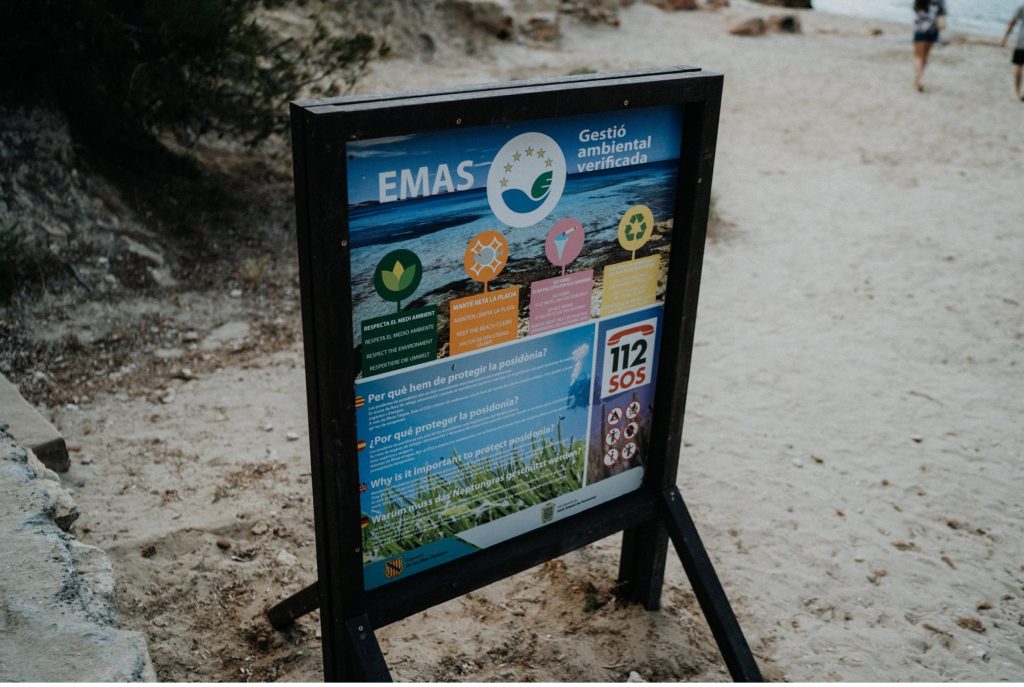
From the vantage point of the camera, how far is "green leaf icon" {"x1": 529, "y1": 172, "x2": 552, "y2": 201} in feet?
8.30

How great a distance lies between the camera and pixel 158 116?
252 inches

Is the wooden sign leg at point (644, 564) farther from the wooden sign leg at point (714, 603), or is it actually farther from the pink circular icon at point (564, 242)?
the pink circular icon at point (564, 242)

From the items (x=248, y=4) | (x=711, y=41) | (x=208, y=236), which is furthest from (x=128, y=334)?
(x=711, y=41)

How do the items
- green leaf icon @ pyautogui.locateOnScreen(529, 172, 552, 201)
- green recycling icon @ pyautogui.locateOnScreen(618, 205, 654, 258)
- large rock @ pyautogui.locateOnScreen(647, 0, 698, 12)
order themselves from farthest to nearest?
1. large rock @ pyautogui.locateOnScreen(647, 0, 698, 12)
2. green recycling icon @ pyautogui.locateOnScreen(618, 205, 654, 258)
3. green leaf icon @ pyautogui.locateOnScreen(529, 172, 552, 201)

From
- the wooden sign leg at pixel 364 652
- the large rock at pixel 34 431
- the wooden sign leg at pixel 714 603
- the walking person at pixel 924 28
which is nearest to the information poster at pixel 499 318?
the wooden sign leg at pixel 364 652

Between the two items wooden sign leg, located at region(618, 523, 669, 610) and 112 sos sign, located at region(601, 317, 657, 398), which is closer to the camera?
112 sos sign, located at region(601, 317, 657, 398)

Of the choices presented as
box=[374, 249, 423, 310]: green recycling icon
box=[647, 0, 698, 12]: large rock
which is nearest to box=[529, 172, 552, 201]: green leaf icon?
box=[374, 249, 423, 310]: green recycling icon

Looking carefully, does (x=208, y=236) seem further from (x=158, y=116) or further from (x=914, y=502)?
(x=914, y=502)

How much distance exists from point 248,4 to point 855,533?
5.18 metres

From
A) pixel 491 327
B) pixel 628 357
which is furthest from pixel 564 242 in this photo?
pixel 628 357

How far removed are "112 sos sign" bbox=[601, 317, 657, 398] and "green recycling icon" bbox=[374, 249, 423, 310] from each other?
0.75 m

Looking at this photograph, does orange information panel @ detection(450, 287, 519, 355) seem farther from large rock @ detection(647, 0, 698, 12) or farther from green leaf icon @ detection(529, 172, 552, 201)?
large rock @ detection(647, 0, 698, 12)

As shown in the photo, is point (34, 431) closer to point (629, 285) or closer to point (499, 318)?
point (499, 318)

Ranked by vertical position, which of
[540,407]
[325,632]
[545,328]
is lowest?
[325,632]
